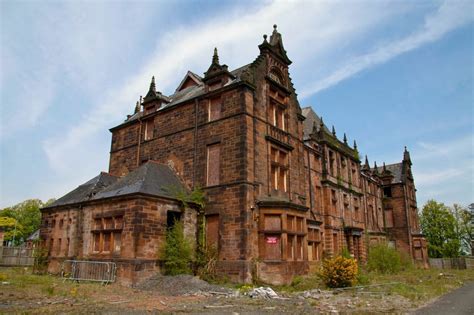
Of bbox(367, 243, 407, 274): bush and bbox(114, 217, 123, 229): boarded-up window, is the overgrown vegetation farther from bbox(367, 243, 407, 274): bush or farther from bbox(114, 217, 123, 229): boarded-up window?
bbox(114, 217, 123, 229): boarded-up window

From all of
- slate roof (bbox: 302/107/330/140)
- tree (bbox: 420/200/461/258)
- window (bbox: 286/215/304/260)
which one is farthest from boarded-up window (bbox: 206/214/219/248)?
tree (bbox: 420/200/461/258)

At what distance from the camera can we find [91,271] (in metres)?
18.3

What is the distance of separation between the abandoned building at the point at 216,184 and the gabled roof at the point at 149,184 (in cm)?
9

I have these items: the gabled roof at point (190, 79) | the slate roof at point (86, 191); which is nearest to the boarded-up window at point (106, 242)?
the slate roof at point (86, 191)

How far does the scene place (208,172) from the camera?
70.2ft

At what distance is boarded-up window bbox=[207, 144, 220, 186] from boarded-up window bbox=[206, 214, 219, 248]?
193 centimetres

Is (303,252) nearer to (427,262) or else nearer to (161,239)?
(161,239)

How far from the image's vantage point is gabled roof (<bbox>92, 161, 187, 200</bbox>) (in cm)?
1873

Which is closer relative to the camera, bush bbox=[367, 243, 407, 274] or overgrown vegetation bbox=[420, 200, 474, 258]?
bush bbox=[367, 243, 407, 274]

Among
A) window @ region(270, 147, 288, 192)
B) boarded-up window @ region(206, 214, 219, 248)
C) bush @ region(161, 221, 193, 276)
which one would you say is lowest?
bush @ region(161, 221, 193, 276)

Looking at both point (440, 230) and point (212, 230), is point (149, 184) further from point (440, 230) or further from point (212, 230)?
point (440, 230)

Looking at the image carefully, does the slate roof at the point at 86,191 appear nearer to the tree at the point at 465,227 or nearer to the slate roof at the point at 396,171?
the slate roof at the point at 396,171

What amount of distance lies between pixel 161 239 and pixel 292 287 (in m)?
6.85

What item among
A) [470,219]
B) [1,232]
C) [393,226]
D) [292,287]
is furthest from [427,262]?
[1,232]
